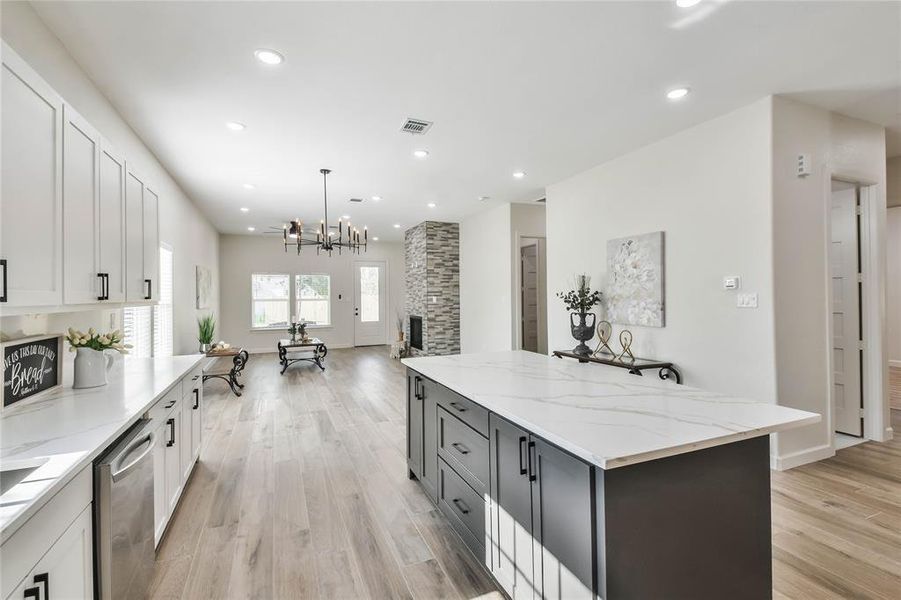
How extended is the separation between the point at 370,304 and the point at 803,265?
9.07 metres

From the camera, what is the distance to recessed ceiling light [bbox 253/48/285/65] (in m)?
2.41

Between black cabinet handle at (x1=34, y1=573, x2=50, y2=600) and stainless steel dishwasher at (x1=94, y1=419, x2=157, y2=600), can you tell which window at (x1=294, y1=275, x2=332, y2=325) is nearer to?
stainless steel dishwasher at (x1=94, y1=419, x2=157, y2=600)

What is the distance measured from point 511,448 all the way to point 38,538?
144 cm

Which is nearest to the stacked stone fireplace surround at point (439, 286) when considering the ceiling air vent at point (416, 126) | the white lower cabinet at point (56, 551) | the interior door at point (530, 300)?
the interior door at point (530, 300)

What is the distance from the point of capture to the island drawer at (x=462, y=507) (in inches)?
76.9

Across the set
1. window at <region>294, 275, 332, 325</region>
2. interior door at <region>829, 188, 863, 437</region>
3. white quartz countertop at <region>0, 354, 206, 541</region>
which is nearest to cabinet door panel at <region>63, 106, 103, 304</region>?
white quartz countertop at <region>0, 354, 206, 541</region>

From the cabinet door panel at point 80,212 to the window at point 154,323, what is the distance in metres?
1.29

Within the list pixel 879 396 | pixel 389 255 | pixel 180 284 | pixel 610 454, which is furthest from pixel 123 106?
pixel 389 255

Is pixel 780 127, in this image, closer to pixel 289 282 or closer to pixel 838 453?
pixel 838 453

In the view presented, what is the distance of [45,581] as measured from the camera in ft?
3.66

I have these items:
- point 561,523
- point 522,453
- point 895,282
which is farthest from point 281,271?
point 895,282

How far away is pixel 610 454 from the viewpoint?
46.1 inches

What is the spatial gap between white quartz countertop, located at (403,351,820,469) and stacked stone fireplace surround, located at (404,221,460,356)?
564 cm

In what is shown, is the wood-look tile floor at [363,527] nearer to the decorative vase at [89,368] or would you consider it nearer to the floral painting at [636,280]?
the decorative vase at [89,368]
